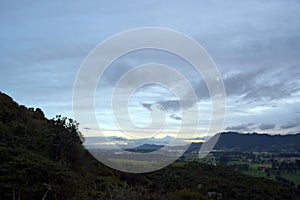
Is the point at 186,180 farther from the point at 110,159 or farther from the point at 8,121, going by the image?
the point at 8,121

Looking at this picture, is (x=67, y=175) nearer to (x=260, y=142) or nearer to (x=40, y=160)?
(x=40, y=160)

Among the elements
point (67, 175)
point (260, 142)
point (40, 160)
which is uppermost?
point (260, 142)

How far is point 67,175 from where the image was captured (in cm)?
1875

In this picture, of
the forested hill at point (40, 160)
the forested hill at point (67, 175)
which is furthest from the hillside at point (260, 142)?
the forested hill at point (40, 160)

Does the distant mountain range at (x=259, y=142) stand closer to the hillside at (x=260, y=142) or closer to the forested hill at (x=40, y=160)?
the hillside at (x=260, y=142)

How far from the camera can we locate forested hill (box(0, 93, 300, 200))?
56.0 feet

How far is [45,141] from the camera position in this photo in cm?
2647

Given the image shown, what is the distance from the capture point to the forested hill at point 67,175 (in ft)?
56.0

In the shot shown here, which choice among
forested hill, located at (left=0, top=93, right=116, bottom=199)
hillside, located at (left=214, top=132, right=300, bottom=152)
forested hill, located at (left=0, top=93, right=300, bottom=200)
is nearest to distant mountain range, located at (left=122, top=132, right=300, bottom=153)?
hillside, located at (left=214, top=132, right=300, bottom=152)

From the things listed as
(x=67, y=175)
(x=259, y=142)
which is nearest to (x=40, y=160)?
(x=67, y=175)

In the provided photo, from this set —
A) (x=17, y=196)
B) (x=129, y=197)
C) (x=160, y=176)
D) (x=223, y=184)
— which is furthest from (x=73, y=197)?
(x=223, y=184)

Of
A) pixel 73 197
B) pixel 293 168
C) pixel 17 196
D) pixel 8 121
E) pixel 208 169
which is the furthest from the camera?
pixel 293 168

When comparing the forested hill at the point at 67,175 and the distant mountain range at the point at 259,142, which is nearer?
the forested hill at the point at 67,175

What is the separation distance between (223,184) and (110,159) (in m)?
20.7
